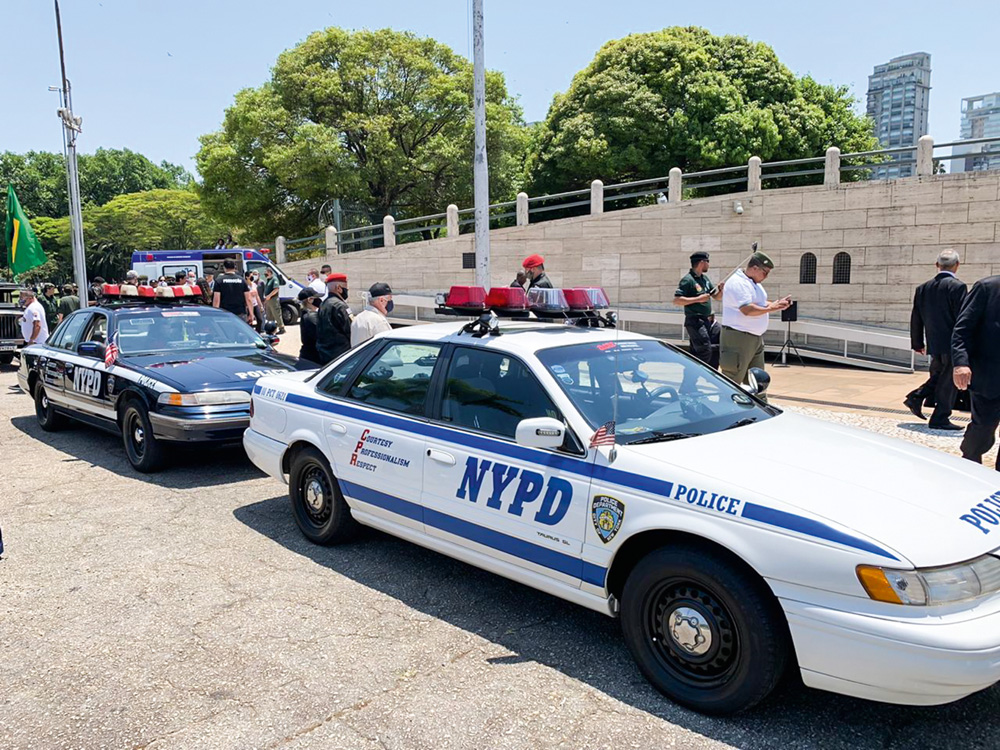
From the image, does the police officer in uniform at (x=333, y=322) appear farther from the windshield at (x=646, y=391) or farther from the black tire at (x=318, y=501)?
the windshield at (x=646, y=391)

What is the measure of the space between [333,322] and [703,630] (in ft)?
19.3

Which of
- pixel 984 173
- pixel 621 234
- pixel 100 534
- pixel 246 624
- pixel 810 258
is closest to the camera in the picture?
pixel 246 624

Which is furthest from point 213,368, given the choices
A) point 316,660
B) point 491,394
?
point 316,660

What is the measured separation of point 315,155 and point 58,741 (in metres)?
26.5

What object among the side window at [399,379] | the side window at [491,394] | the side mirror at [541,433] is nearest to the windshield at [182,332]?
the side window at [399,379]

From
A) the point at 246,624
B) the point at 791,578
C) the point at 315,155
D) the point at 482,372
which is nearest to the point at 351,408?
the point at 482,372

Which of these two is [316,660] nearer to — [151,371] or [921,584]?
[921,584]

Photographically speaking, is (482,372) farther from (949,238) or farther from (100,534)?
(949,238)

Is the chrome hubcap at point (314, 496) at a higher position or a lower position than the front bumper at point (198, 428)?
lower

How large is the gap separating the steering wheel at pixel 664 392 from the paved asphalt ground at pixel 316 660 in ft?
3.96

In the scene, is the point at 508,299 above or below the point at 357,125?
below

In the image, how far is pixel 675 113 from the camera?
28.6 meters

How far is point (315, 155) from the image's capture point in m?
27.4

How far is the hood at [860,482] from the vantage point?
9.15ft
